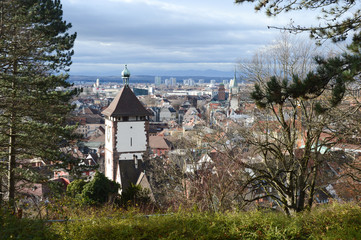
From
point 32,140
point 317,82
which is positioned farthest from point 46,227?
point 32,140

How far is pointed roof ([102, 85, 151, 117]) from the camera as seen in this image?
2748cm

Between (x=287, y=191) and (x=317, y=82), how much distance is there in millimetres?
3072

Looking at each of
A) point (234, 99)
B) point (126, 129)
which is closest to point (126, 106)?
point (126, 129)

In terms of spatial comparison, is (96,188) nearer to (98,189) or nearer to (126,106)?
(98,189)

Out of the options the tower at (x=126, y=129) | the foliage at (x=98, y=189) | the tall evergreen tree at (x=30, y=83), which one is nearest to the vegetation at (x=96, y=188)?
the foliage at (x=98, y=189)

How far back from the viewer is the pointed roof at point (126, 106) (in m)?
27.5

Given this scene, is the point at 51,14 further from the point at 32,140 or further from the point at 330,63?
the point at 330,63

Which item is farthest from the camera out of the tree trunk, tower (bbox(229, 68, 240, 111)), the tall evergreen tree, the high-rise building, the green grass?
the high-rise building

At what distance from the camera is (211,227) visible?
16.7ft

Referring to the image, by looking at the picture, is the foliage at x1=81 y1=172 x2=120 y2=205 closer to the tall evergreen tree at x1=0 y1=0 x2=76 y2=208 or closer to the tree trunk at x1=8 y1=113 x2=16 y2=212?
the tall evergreen tree at x1=0 y1=0 x2=76 y2=208

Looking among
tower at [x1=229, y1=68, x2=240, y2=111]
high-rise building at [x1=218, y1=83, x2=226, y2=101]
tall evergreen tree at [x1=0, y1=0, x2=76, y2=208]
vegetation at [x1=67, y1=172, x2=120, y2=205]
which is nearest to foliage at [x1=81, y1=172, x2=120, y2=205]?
vegetation at [x1=67, y1=172, x2=120, y2=205]

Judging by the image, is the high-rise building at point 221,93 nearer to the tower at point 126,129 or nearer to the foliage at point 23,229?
the tower at point 126,129

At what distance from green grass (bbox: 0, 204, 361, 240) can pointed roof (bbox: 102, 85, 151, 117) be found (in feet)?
73.4

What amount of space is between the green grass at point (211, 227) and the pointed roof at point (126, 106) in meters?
22.4
